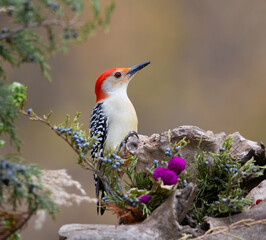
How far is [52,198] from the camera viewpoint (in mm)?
767

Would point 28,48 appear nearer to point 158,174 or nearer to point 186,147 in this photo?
point 158,174

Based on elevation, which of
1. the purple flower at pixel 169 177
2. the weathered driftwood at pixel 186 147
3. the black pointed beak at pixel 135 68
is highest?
the black pointed beak at pixel 135 68

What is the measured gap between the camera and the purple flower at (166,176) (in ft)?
3.17

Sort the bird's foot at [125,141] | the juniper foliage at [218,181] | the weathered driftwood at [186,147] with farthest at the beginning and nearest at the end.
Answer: the bird's foot at [125,141] < the weathered driftwood at [186,147] < the juniper foliage at [218,181]

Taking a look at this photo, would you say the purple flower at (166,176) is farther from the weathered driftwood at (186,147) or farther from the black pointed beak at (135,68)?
the black pointed beak at (135,68)

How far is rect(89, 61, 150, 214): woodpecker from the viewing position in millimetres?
1536

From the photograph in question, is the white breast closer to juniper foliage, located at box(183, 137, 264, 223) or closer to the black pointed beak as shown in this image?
the black pointed beak

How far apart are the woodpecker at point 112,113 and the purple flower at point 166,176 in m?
0.55

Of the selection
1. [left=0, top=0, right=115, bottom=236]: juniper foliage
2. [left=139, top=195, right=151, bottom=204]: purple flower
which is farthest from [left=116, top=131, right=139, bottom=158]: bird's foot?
[left=0, top=0, right=115, bottom=236]: juniper foliage

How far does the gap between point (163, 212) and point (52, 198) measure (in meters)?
0.28

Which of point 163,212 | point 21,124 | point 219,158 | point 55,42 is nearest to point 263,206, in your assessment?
point 219,158

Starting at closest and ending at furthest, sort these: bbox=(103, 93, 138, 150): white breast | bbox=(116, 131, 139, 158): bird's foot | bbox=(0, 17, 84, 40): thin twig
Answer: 1. bbox=(0, 17, 84, 40): thin twig
2. bbox=(116, 131, 139, 158): bird's foot
3. bbox=(103, 93, 138, 150): white breast

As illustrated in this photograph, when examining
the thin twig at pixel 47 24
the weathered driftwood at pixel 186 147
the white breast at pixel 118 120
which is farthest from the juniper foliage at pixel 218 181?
the thin twig at pixel 47 24

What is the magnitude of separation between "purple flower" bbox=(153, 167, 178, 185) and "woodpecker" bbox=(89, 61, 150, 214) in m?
0.55
